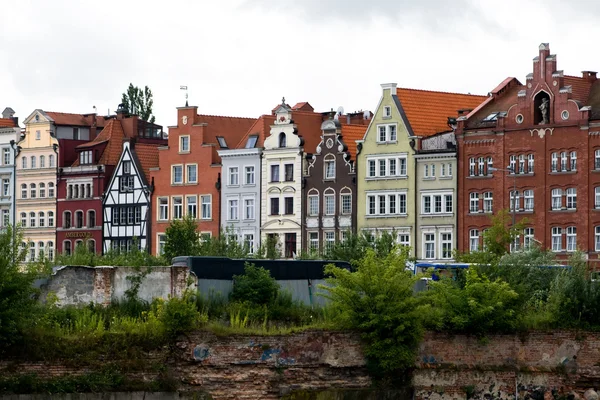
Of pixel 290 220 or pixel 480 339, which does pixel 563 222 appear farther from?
pixel 480 339

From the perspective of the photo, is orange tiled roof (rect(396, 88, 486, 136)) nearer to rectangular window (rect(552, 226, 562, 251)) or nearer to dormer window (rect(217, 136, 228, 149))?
rectangular window (rect(552, 226, 562, 251))

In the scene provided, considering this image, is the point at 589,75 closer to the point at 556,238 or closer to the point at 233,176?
the point at 556,238

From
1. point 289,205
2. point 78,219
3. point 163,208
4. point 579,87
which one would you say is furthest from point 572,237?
point 78,219

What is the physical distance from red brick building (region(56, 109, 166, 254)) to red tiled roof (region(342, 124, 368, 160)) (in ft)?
58.3

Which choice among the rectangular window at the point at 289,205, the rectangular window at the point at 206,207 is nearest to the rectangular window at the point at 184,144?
the rectangular window at the point at 206,207

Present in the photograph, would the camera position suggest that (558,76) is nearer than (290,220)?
Yes

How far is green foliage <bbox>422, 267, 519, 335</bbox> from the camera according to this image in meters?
→ 50.4

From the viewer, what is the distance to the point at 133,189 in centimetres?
11062

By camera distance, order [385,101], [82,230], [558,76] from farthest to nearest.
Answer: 1. [82,230]
2. [385,101]
3. [558,76]

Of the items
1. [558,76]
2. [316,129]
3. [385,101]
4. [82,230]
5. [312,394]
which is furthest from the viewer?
[82,230]

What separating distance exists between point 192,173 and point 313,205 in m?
10.3

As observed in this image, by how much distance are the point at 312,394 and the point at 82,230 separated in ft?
217

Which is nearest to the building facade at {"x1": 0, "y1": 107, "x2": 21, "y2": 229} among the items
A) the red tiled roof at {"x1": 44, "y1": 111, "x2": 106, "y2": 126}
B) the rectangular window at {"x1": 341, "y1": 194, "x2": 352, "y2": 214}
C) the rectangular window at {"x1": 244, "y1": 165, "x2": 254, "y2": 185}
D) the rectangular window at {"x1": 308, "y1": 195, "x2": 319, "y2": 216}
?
the red tiled roof at {"x1": 44, "y1": 111, "x2": 106, "y2": 126}

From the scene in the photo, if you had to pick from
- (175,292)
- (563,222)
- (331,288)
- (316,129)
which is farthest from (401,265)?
(316,129)
